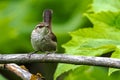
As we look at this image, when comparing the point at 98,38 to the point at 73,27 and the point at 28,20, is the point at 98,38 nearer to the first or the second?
the point at 73,27

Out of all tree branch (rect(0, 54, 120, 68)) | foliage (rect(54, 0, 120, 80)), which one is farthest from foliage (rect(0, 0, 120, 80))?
tree branch (rect(0, 54, 120, 68))

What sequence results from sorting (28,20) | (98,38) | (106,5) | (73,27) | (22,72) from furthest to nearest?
(28,20), (73,27), (106,5), (98,38), (22,72)

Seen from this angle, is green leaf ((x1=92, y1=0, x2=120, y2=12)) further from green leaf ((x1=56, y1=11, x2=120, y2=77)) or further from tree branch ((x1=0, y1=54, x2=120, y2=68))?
tree branch ((x1=0, y1=54, x2=120, y2=68))

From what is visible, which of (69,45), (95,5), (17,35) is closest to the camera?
(69,45)

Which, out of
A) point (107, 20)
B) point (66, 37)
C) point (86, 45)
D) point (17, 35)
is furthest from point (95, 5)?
point (17, 35)

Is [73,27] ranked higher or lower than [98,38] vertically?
lower

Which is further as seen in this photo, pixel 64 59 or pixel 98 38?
pixel 98 38

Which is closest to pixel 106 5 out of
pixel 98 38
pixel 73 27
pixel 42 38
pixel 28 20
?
pixel 98 38

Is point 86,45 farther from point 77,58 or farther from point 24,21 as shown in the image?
point 24,21
